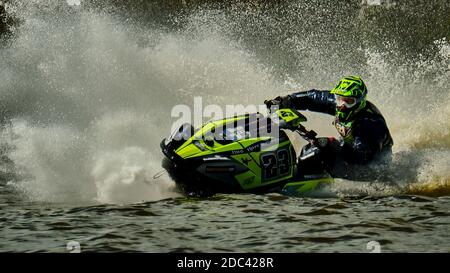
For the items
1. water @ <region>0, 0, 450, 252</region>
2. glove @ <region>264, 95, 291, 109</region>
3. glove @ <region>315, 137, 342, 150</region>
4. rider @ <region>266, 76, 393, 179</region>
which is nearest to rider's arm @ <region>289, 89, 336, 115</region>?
glove @ <region>264, 95, 291, 109</region>

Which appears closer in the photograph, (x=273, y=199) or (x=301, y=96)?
(x=273, y=199)

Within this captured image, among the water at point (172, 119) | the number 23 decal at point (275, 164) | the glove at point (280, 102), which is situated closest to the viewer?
the water at point (172, 119)

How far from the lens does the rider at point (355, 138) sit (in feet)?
28.9

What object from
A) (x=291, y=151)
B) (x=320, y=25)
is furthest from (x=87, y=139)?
(x=320, y=25)

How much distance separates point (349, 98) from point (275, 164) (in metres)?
1.34

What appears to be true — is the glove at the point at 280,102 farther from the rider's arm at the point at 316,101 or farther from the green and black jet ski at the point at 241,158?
the green and black jet ski at the point at 241,158

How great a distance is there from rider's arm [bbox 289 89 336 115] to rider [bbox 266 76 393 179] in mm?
661

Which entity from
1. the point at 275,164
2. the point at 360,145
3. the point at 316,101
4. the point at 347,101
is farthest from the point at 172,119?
the point at 360,145

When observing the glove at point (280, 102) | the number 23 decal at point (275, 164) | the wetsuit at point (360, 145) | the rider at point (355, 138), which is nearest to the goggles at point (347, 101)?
the rider at point (355, 138)

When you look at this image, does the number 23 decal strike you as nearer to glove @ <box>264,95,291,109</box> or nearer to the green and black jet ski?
the green and black jet ski

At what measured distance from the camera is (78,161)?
34.2 ft

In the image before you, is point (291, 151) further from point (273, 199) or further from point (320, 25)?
point (320, 25)
